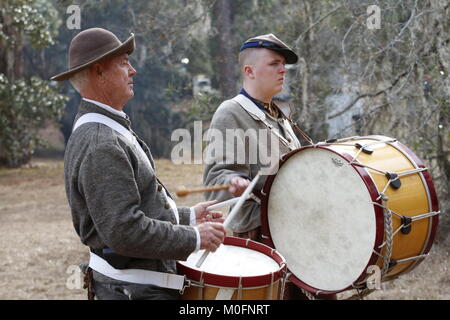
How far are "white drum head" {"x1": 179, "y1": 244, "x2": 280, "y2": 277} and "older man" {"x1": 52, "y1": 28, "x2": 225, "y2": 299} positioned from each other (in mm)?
166

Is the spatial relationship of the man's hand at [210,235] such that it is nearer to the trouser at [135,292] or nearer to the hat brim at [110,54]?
the trouser at [135,292]

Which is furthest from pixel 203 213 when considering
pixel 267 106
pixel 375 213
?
pixel 267 106

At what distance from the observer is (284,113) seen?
3.37 metres

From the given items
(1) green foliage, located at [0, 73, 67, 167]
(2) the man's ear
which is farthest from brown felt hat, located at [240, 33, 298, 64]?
(1) green foliage, located at [0, 73, 67, 167]

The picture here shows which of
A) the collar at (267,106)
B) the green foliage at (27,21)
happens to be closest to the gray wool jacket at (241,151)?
the collar at (267,106)

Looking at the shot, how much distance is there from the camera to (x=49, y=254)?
6914 mm

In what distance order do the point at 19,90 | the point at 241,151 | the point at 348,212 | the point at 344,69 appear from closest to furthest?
1. the point at 348,212
2. the point at 241,151
3. the point at 344,69
4. the point at 19,90

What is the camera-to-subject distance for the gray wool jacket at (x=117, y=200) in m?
1.95

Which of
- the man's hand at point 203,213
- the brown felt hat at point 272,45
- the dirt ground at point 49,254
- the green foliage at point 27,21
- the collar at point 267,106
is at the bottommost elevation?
the dirt ground at point 49,254

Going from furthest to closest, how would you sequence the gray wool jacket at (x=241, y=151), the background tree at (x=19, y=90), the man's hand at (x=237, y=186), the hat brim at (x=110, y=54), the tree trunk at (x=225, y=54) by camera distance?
the background tree at (x=19, y=90)
the tree trunk at (x=225, y=54)
the gray wool jacket at (x=241, y=151)
the man's hand at (x=237, y=186)
the hat brim at (x=110, y=54)

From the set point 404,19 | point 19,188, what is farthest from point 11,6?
point 404,19

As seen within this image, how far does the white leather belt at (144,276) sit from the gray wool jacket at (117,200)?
0.02m

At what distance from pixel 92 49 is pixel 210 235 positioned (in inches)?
30.0

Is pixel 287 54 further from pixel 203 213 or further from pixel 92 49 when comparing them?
pixel 92 49
